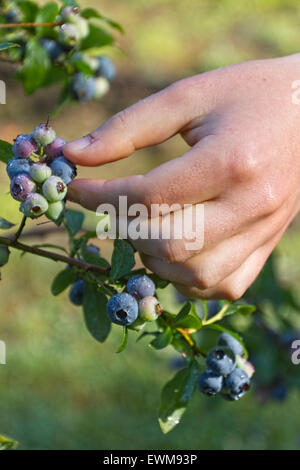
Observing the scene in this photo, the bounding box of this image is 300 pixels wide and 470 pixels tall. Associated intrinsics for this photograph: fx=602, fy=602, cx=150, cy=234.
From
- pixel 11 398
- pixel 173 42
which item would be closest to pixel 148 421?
pixel 11 398

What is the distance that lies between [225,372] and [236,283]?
0.50 feet

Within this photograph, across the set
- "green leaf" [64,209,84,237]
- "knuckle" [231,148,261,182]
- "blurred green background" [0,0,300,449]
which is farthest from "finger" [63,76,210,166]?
"blurred green background" [0,0,300,449]

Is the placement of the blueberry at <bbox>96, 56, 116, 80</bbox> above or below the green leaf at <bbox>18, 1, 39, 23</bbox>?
below

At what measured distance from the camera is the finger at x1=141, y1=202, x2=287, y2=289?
95 centimetres

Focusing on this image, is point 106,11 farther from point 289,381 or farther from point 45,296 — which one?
point 289,381

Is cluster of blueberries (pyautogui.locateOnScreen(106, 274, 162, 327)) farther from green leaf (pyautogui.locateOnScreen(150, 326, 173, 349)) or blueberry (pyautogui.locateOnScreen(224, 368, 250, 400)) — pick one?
blueberry (pyautogui.locateOnScreen(224, 368, 250, 400))

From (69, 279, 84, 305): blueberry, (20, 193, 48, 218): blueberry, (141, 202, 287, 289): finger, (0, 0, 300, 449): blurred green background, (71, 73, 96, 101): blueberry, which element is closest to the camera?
(20, 193, 48, 218): blueberry

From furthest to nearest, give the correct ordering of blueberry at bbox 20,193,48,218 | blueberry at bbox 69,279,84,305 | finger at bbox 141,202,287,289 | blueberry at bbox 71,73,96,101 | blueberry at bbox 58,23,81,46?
1. blueberry at bbox 71,73,96,101
2. blueberry at bbox 58,23,81,46
3. blueberry at bbox 69,279,84,305
4. finger at bbox 141,202,287,289
5. blueberry at bbox 20,193,48,218

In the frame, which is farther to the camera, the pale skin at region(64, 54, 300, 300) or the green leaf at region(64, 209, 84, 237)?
the green leaf at region(64, 209, 84, 237)

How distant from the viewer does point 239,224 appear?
95cm

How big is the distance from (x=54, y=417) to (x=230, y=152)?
195 cm

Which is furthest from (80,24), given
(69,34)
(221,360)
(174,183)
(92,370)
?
(92,370)

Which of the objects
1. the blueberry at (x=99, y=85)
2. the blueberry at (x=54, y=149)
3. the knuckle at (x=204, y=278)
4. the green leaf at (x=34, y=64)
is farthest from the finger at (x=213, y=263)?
the blueberry at (x=99, y=85)

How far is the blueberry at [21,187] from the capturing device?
0.85 metres
